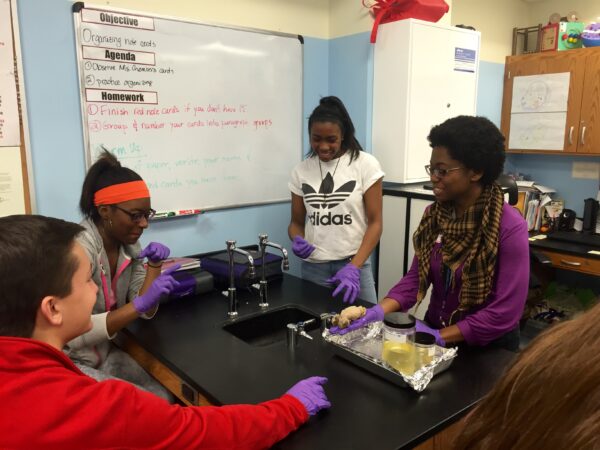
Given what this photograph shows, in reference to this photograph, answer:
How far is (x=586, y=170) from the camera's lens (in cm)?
354

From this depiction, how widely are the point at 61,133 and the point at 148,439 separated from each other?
170 centimetres

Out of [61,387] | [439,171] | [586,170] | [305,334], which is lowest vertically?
[305,334]

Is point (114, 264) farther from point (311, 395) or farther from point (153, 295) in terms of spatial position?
point (311, 395)

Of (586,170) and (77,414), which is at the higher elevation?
(586,170)

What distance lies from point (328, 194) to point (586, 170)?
2364 millimetres

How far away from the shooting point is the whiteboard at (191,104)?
221cm

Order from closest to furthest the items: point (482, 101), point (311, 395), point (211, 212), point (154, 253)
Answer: point (311, 395), point (154, 253), point (211, 212), point (482, 101)

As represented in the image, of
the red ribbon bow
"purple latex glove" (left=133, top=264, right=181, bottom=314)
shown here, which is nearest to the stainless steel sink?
"purple latex glove" (left=133, top=264, right=181, bottom=314)

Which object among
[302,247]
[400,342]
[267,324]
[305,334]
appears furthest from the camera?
[302,247]

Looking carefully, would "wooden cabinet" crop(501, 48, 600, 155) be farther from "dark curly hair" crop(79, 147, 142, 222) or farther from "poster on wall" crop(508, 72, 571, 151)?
"dark curly hair" crop(79, 147, 142, 222)

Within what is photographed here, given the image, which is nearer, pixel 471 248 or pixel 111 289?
pixel 471 248

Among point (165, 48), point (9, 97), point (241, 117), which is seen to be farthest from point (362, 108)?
point (9, 97)

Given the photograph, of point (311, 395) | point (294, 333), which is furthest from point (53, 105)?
point (311, 395)

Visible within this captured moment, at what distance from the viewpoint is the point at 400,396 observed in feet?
4.00
